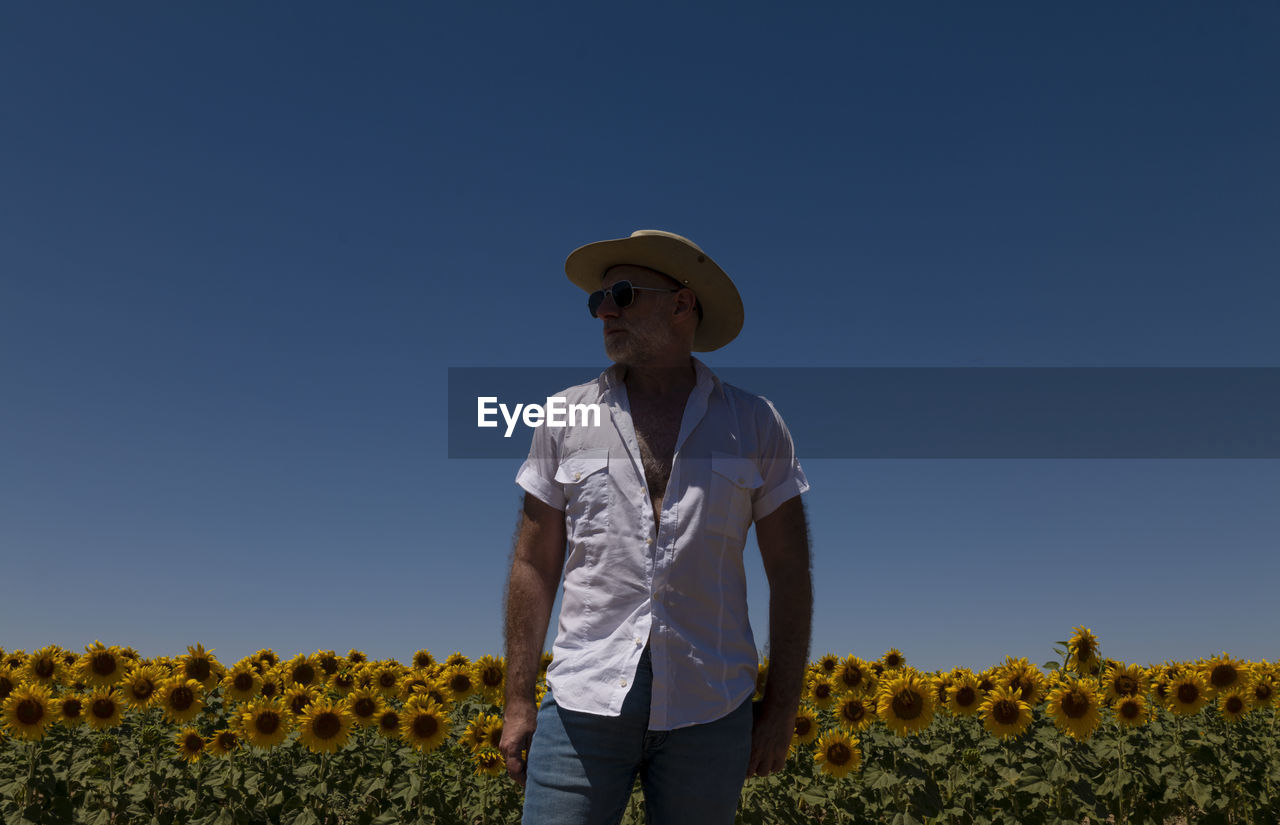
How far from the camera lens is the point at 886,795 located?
8.18 m

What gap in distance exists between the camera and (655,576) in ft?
13.6

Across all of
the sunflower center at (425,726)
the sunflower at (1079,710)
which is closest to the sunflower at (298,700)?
the sunflower center at (425,726)

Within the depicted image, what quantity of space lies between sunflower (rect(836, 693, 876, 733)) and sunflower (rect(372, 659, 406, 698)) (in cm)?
481

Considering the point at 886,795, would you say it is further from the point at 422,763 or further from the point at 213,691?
the point at 213,691

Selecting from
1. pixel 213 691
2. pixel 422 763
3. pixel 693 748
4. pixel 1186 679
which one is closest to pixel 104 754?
pixel 213 691

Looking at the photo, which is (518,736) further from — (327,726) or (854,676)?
(854,676)

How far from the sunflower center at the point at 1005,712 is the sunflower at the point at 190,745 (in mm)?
7680

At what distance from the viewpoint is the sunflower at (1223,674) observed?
1062 centimetres

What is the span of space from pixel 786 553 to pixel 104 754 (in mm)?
8274

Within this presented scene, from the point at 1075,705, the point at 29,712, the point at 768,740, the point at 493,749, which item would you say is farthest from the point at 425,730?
the point at 1075,705

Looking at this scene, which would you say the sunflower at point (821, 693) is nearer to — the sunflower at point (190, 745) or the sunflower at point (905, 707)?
the sunflower at point (905, 707)

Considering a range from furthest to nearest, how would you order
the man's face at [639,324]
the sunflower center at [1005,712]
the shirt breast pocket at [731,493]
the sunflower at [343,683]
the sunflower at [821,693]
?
the sunflower at [343,683]
the sunflower at [821,693]
the sunflower center at [1005,712]
the man's face at [639,324]
the shirt breast pocket at [731,493]

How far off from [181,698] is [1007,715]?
804cm

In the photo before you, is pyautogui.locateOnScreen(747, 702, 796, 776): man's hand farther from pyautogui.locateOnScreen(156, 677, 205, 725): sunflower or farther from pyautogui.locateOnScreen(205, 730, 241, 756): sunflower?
pyautogui.locateOnScreen(156, 677, 205, 725): sunflower
